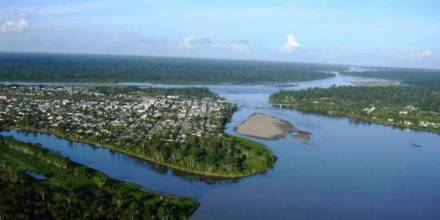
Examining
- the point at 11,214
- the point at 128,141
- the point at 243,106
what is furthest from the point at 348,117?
the point at 11,214

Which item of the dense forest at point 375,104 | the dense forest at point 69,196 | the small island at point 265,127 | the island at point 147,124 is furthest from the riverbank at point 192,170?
the dense forest at point 375,104

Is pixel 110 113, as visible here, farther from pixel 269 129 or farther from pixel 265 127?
pixel 269 129

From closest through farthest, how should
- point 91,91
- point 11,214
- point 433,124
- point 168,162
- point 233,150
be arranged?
1. point 11,214
2. point 168,162
3. point 233,150
4. point 433,124
5. point 91,91

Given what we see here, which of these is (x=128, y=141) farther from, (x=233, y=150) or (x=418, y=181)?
(x=418, y=181)

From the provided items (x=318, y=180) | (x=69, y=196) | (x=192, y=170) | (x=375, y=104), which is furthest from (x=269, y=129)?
(x=375, y=104)

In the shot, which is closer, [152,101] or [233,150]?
[233,150]

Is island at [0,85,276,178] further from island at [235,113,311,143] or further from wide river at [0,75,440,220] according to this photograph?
island at [235,113,311,143]
